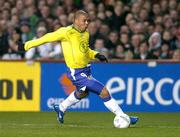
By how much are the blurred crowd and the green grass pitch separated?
7.18 ft

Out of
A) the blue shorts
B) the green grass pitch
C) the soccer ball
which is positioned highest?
the blue shorts

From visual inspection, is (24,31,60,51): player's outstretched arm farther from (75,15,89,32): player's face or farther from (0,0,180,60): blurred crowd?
(0,0,180,60): blurred crowd

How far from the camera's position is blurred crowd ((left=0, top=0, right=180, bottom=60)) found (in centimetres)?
1822

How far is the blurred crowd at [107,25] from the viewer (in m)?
18.2

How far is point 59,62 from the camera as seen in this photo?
684 inches

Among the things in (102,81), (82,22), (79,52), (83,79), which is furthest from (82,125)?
(102,81)

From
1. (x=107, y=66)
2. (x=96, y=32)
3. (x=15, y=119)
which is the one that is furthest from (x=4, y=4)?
(x=15, y=119)

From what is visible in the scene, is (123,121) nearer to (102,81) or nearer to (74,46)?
(74,46)

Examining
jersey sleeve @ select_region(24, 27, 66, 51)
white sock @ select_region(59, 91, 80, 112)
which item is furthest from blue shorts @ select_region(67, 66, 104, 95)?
jersey sleeve @ select_region(24, 27, 66, 51)

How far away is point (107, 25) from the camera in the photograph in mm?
19438

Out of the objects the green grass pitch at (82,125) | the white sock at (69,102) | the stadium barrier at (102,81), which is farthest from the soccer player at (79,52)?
the stadium barrier at (102,81)

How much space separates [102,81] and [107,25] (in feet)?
8.57

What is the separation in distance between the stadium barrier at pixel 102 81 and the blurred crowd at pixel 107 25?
75cm

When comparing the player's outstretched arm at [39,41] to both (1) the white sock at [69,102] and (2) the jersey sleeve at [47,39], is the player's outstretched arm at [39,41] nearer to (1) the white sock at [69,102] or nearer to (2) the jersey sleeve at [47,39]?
(2) the jersey sleeve at [47,39]
